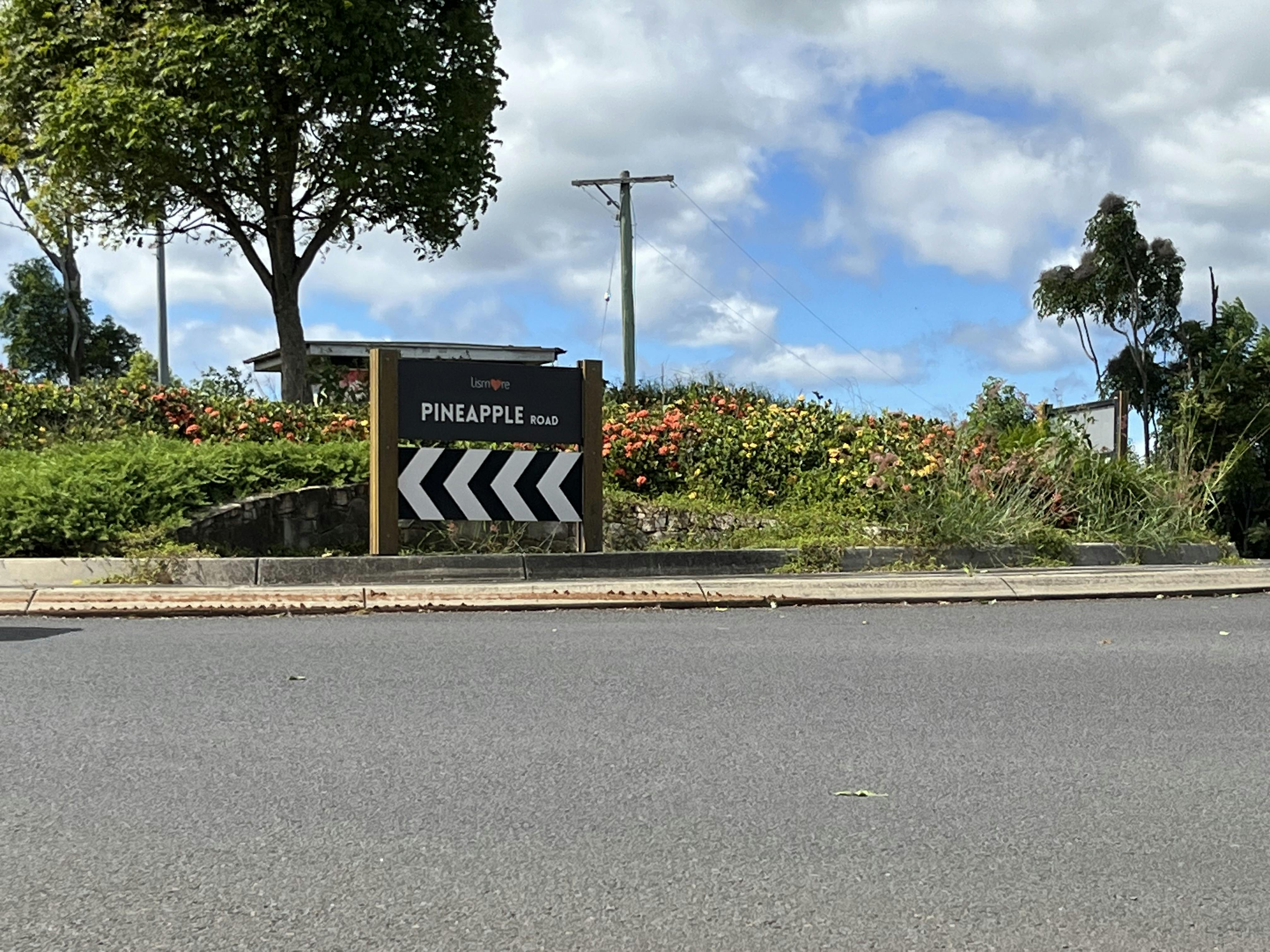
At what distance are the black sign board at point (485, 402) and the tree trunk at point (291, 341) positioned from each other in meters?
11.2

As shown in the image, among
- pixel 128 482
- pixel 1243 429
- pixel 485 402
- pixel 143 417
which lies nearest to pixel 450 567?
pixel 485 402

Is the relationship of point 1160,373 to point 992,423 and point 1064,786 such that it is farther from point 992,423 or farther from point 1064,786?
point 1064,786

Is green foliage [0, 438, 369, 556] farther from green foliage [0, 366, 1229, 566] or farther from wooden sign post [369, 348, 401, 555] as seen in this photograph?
wooden sign post [369, 348, 401, 555]

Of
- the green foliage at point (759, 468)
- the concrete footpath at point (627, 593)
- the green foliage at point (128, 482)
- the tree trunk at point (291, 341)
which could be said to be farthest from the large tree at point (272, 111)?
the concrete footpath at point (627, 593)

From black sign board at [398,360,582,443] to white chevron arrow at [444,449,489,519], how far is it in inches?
7.8

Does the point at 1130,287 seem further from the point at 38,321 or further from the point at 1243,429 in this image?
the point at 38,321

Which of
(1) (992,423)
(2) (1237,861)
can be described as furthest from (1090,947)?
(1) (992,423)

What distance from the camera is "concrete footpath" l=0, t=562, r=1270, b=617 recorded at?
9062 mm

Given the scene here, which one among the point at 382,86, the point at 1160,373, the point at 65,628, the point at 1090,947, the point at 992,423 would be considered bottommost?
the point at 1090,947

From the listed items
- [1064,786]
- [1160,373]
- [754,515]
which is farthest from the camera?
[1160,373]

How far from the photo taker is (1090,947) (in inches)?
133

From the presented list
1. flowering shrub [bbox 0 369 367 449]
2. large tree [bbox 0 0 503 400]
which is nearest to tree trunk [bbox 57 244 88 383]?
large tree [bbox 0 0 503 400]

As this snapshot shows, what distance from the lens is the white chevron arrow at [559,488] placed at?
1138 centimetres

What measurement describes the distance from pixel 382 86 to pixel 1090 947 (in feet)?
67.6
